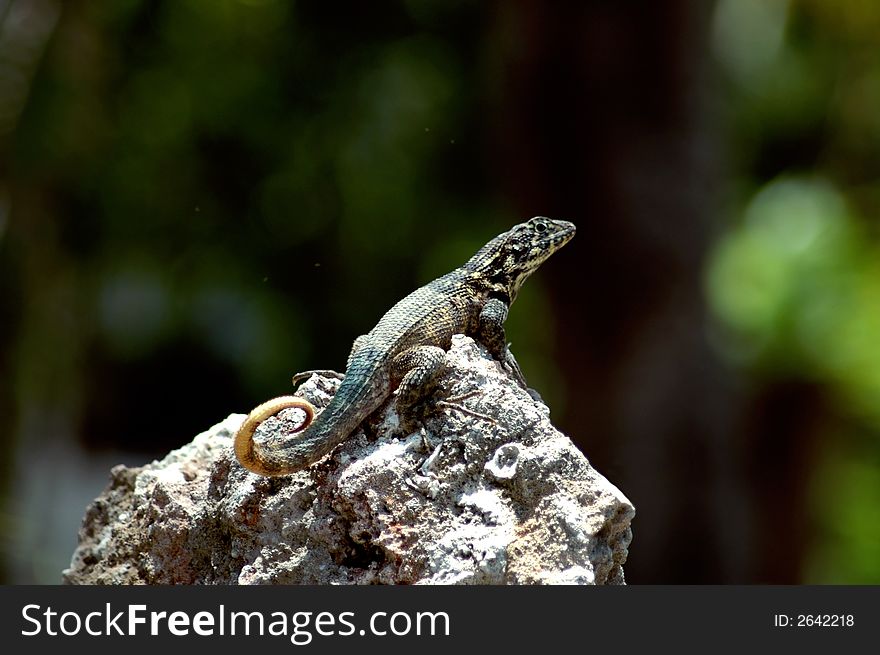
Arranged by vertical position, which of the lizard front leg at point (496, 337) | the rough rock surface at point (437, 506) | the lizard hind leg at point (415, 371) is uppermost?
the lizard front leg at point (496, 337)

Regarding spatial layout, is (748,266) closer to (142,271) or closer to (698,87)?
(698,87)

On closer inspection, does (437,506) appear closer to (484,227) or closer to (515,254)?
(515,254)

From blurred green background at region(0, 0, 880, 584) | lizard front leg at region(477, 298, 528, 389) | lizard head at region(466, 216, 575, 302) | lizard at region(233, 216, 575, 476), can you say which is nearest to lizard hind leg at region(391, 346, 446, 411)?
lizard at region(233, 216, 575, 476)

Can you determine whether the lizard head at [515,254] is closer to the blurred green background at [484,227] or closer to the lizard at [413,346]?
the lizard at [413,346]

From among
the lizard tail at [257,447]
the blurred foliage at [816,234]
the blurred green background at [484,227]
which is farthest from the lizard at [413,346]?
the blurred foliage at [816,234]

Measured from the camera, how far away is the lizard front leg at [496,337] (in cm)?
382

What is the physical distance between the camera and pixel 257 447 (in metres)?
3.34

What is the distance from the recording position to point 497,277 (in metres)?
4.15

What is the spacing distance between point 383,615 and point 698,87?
7.43 metres

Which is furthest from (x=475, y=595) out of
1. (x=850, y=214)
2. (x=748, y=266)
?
(x=850, y=214)

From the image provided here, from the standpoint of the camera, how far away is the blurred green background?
30.6 ft

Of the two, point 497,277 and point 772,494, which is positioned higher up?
point 772,494

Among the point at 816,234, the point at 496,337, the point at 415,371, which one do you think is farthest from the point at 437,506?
the point at 816,234

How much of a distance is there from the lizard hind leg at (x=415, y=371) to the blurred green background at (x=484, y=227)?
545 cm
